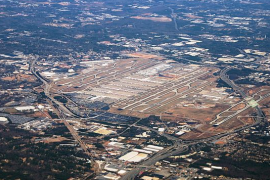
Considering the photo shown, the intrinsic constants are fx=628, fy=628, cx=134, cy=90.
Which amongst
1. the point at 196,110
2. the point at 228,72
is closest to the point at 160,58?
the point at 228,72

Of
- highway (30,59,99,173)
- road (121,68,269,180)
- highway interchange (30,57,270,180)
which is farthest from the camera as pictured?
highway (30,59,99,173)

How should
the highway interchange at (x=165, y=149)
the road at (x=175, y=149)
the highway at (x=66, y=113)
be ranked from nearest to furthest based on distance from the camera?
the road at (x=175, y=149) < the highway interchange at (x=165, y=149) < the highway at (x=66, y=113)

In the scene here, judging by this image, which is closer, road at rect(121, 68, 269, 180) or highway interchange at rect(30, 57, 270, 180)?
road at rect(121, 68, 269, 180)

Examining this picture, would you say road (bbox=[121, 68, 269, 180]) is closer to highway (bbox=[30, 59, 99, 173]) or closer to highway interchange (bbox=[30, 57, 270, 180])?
highway interchange (bbox=[30, 57, 270, 180])

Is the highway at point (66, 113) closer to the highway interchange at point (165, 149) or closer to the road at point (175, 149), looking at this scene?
the highway interchange at point (165, 149)

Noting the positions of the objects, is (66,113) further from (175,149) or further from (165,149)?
(175,149)

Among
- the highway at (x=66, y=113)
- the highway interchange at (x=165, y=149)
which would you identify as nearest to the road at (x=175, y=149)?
the highway interchange at (x=165, y=149)

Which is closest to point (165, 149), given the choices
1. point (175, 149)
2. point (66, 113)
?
point (175, 149)

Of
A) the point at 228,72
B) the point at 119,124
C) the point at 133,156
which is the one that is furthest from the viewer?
the point at 228,72

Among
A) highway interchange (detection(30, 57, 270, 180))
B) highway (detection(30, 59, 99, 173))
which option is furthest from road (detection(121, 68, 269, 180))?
highway (detection(30, 59, 99, 173))

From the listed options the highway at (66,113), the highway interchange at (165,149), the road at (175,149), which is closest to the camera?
the road at (175,149)

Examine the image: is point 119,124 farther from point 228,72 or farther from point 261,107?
point 228,72
